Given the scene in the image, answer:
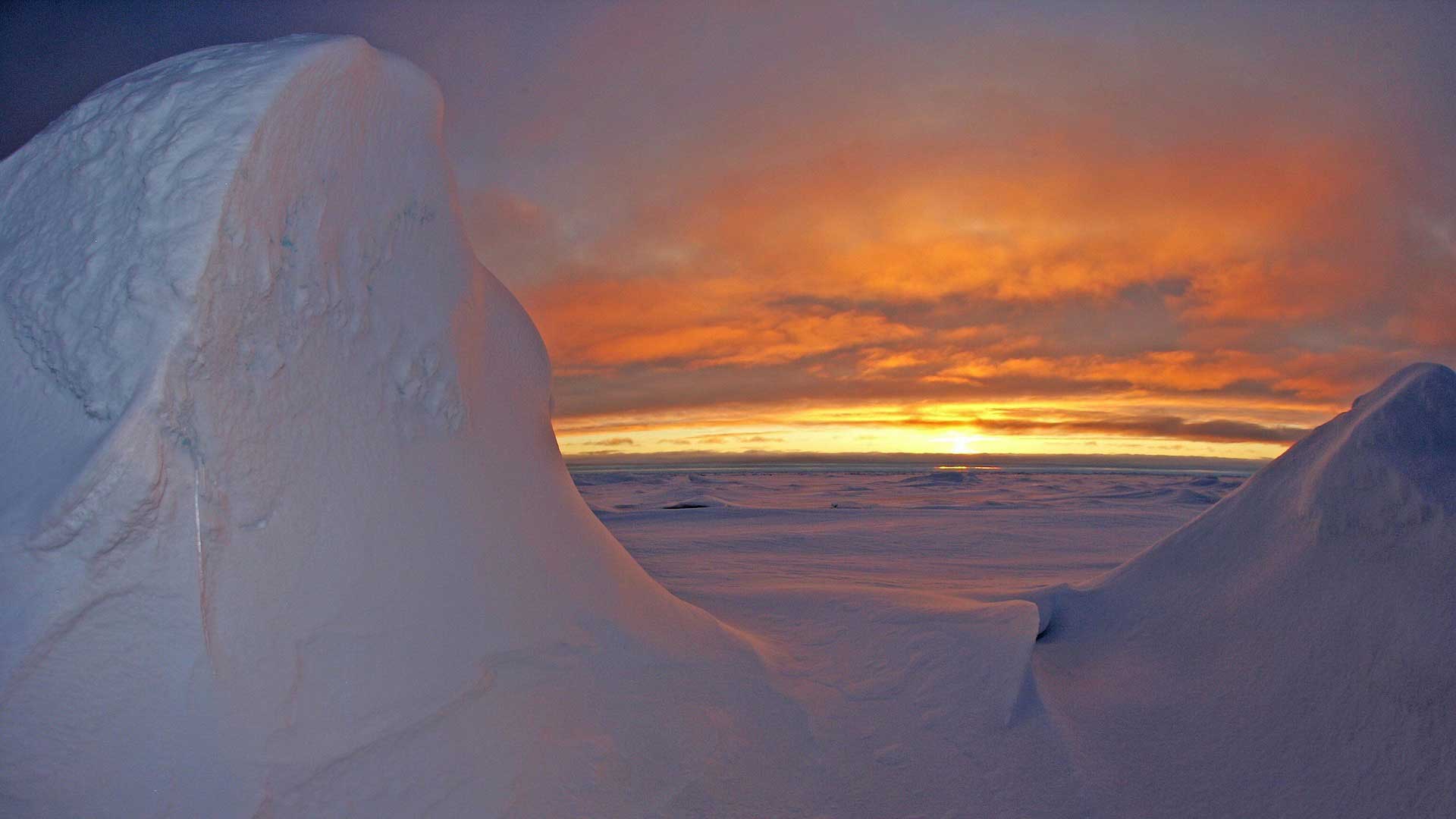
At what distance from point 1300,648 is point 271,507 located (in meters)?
4.11

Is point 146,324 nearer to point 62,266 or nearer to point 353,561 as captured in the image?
point 62,266

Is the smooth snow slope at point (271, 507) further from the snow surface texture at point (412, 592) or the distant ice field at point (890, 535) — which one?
the distant ice field at point (890, 535)

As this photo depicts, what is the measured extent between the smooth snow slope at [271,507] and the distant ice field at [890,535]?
2.23 metres

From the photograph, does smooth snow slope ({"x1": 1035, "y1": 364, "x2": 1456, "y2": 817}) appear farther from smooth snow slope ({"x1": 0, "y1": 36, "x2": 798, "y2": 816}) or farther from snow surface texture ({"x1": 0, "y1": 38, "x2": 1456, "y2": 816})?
smooth snow slope ({"x1": 0, "y1": 36, "x2": 798, "y2": 816})

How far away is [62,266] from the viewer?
6.63 ft

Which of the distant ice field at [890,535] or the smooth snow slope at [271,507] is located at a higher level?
the smooth snow slope at [271,507]

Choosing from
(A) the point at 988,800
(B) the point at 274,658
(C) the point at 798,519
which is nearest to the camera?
(B) the point at 274,658

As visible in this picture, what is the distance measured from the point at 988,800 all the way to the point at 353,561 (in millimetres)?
2352

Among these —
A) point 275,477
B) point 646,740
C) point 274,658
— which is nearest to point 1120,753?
point 646,740

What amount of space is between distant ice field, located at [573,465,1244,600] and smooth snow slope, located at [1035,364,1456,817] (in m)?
1.46

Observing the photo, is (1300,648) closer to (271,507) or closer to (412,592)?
(412,592)

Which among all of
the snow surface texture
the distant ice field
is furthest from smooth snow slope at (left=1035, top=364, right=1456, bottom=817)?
the distant ice field

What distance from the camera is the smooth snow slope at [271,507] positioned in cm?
185

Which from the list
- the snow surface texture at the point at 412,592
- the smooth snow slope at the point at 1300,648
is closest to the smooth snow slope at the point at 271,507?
Answer: the snow surface texture at the point at 412,592
